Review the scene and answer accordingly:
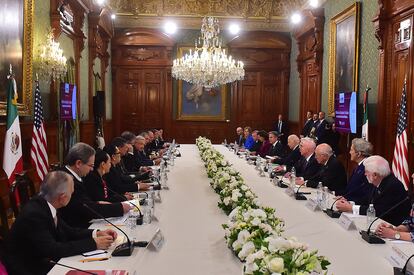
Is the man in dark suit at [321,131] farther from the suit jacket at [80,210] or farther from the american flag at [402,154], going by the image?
the suit jacket at [80,210]

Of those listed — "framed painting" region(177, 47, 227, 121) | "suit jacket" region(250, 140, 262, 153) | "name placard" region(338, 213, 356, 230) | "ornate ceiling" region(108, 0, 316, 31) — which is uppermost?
"ornate ceiling" region(108, 0, 316, 31)

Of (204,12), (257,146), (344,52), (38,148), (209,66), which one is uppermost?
(204,12)

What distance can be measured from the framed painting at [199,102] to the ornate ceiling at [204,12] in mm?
1112

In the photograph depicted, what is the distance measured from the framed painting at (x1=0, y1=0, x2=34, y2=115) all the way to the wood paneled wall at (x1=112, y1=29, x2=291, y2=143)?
8.35m

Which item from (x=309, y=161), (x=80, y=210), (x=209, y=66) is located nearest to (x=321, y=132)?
(x=209, y=66)

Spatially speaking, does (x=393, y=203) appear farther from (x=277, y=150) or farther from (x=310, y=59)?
(x=310, y=59)

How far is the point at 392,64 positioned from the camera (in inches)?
323

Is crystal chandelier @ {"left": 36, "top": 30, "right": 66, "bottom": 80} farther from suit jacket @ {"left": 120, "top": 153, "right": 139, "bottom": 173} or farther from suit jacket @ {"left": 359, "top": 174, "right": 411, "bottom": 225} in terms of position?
suit jacket @ {"left": 359, "top": 174, "right": 411, "bottom": 225}

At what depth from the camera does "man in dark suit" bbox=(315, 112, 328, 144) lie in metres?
10.6

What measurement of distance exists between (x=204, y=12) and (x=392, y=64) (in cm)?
832

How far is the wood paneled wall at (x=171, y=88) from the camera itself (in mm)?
15336

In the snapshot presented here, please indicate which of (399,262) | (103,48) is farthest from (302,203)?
(103,48)

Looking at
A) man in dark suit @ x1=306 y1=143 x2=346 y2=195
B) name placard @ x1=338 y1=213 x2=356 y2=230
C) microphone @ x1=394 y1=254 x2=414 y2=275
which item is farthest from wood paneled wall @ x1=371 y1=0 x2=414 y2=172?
microphone @ x1=394 y1=254 x2=414 y2=275

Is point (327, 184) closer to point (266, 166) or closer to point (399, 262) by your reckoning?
point (266, 166)
